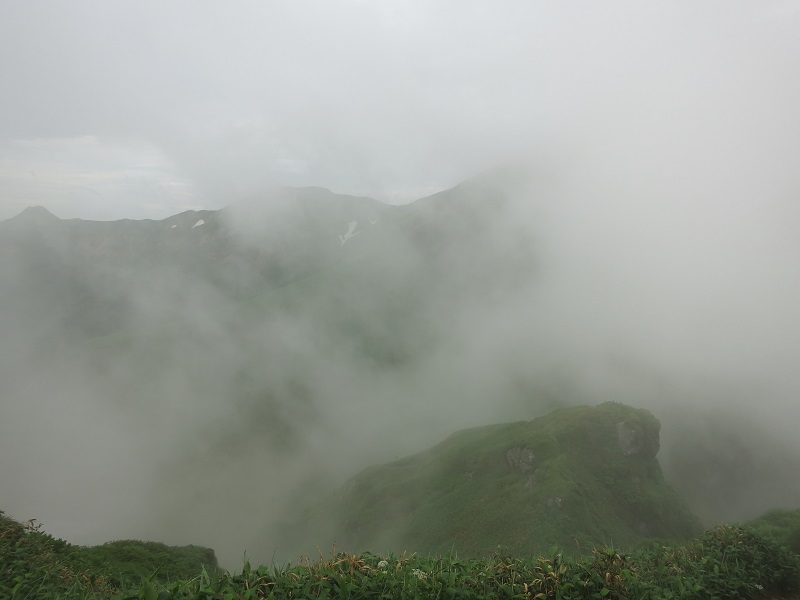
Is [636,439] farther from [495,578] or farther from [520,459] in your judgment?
[495,578]

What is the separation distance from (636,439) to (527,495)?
1115 inches

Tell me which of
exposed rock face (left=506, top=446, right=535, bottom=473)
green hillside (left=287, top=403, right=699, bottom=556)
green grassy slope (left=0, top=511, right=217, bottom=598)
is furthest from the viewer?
exposed rock face (left=506, top=446, right=535, bottom=473)

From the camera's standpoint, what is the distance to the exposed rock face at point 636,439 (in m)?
90.7

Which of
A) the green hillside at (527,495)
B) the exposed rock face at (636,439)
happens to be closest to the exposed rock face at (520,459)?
the green hillside at (527,495)

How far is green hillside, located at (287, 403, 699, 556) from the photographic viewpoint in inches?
2916

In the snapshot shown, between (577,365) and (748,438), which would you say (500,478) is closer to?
(748,438)

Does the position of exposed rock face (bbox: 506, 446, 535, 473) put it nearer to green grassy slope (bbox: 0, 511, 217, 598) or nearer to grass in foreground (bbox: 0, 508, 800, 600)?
green grassy slope (bbox: 0, 511, 217, 598)

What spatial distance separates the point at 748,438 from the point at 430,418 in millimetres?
108322

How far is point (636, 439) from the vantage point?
91.3 m

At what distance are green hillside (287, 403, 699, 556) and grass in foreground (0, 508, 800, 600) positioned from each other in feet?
201

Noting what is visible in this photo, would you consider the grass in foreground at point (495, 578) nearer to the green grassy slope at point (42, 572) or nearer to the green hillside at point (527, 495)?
the green grassy slope at point (42, 572)

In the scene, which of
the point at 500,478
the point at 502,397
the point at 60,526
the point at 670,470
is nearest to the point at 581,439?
the point at 500,478

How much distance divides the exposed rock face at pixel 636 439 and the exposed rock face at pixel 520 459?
19068 mm

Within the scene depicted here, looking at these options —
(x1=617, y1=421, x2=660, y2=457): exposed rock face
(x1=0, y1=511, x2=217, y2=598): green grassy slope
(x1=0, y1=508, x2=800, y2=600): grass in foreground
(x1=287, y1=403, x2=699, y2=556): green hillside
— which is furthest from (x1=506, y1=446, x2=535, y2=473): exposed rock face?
(x1=0, y1=508, x2=800, y2=600): grass in foreground
